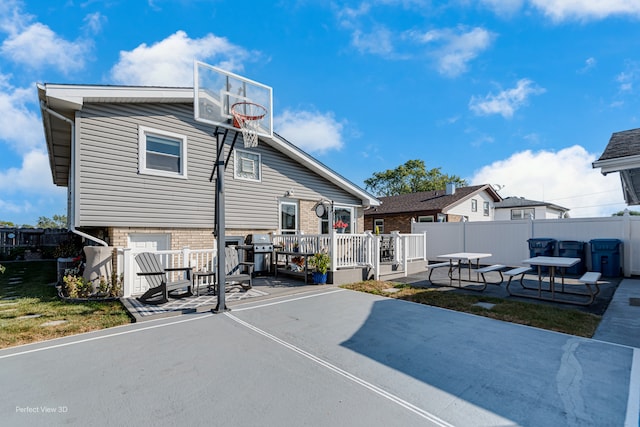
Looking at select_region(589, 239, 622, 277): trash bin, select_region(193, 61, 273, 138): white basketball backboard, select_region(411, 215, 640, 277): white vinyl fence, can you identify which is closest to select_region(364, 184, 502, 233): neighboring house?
select_region(411, 215, 640, 277): white vinyl fence

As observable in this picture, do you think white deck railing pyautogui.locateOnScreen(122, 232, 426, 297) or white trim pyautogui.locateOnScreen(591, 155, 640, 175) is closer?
white trim pyautogui.locateOnScreen(591, 155, 640, 175)

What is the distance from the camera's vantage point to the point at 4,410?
2.51 m

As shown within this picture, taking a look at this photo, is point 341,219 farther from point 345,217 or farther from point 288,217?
point 288,217

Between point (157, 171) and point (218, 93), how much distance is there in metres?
3.21

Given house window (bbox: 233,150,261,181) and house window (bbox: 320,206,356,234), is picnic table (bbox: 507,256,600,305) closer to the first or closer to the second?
house window (bbox: 320,206,356,234)

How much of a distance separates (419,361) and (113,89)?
838cm

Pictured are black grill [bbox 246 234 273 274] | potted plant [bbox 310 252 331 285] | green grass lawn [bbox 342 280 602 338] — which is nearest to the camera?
green grass lawn [bbox 342 280 602 338]

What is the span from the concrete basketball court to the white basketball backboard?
3.87 metres

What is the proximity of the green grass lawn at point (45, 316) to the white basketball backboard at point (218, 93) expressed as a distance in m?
3.81

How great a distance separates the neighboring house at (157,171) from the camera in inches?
276

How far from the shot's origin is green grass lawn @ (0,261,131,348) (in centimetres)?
433

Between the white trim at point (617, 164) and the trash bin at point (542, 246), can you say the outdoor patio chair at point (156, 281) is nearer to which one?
the white trim at point (617, 164)

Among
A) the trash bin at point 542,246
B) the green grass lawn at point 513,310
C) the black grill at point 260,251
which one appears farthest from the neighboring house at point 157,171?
the trash bin at point 542,246

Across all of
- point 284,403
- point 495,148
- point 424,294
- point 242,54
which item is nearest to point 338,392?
point 284,403
